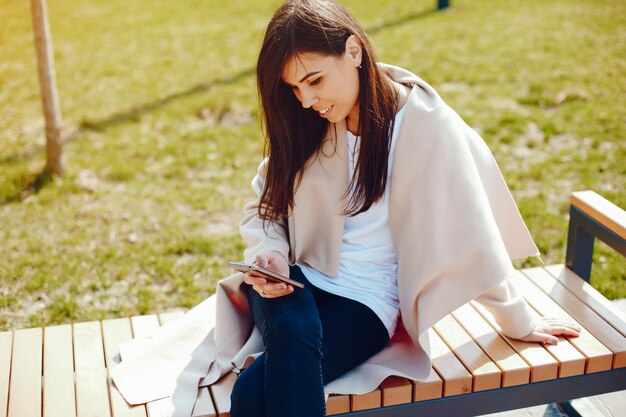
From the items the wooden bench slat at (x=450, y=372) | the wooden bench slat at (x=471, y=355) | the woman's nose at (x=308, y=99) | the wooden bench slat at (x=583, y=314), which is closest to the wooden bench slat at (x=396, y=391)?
the wooden bench slat at (x=450, y=372)

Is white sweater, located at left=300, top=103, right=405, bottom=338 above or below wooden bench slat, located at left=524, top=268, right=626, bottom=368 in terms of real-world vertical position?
above

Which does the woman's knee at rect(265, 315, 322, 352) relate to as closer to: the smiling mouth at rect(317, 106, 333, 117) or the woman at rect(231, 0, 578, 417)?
the woman at rect(231, 0, 578, 417)

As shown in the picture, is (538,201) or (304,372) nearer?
(304,372)

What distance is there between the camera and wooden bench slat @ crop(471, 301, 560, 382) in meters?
2.75

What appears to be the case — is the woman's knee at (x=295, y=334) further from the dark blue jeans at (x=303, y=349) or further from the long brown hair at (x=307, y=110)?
the long brown hair at (x=307, y=110)

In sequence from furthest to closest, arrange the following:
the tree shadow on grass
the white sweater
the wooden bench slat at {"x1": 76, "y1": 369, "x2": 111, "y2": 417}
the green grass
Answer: the tree shadow on grass
the green grass
the white sweater
the wooden bench slat at {"x1": 76, "y1": 369, "x2": 111, "y2": 417}

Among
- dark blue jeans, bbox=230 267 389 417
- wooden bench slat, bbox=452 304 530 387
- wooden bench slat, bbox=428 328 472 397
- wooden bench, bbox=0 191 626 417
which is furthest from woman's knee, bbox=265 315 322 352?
wooden bench slat, bbox=452 304 530 387

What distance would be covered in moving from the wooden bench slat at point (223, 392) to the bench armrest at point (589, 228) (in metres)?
1.75

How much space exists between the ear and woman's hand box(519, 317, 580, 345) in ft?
4.24

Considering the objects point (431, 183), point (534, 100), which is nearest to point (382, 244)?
point (431, 183)

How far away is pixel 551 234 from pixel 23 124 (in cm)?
484

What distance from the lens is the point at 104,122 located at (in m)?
6.76

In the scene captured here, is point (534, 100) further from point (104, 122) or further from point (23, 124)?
point (23, 124)

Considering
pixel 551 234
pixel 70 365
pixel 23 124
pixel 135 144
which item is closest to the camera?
pixel 70 365
